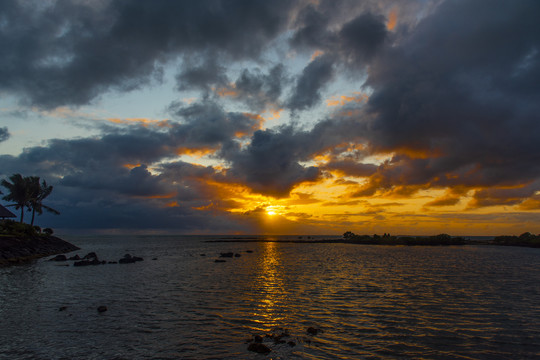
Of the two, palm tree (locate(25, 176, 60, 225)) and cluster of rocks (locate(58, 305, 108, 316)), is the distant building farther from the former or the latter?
cluster of rocks (locate(58, 305, 108, 316))

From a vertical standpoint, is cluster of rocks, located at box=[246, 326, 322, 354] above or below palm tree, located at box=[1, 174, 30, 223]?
below

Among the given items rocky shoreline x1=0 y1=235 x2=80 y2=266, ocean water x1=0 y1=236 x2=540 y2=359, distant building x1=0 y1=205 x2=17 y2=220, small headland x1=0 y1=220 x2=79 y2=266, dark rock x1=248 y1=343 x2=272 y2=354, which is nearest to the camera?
dark rock x1=248 y1=343 x2=272 y2=354

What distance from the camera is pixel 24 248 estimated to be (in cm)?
6794

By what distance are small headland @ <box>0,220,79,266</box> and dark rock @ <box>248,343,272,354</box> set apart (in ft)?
192

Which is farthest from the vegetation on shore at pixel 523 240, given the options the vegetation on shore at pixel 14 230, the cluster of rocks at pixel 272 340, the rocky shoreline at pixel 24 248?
the vegetation on shore at pixel 14 230

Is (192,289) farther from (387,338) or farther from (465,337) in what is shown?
(465,337)

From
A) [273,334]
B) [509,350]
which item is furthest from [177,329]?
[509,350]

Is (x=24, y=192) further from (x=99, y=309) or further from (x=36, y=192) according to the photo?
(x=99, y=309)

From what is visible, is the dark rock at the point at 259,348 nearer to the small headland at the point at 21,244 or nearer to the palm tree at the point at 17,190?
the small headland at the point at 21,244

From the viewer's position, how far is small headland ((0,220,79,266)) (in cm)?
5909

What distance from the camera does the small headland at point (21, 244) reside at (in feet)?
194

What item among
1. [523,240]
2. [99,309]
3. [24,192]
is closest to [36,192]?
[24,192]

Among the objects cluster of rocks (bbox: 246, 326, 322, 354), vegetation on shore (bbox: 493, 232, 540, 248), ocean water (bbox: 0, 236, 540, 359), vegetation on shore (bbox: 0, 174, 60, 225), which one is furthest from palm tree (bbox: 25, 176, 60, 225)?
vegetation on shore (bbox: 493, 232, 540, 248)

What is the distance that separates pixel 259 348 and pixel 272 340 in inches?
71.2
